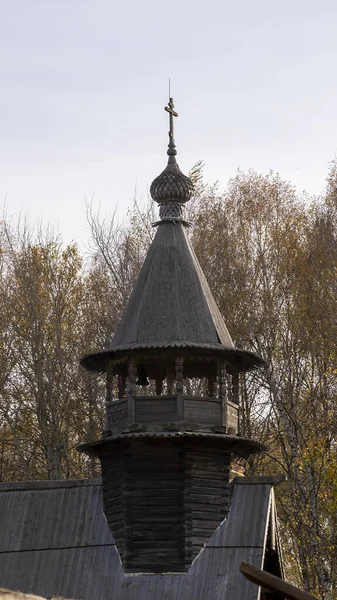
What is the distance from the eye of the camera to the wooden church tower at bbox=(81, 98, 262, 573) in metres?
19.8

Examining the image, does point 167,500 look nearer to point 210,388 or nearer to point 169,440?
point 169,440

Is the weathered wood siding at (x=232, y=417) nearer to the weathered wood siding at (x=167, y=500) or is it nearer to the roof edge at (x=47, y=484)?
the weathered wood siding at (x=167, y=500)

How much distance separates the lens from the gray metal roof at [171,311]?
20578 mm

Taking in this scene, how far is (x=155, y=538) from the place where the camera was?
779 inches

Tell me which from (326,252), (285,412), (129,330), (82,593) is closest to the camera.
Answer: (82,593)

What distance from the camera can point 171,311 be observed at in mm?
20984

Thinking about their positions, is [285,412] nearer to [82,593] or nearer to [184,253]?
[184,253]

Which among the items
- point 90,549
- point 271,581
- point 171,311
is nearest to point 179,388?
point 171,311

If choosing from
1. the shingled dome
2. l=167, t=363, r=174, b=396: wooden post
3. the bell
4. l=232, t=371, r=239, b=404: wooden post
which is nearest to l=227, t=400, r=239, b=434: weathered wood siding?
l=232, t=371, r=239, b=404: wooden post

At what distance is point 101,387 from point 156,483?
13.8 meters

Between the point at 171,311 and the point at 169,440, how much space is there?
2.46 m

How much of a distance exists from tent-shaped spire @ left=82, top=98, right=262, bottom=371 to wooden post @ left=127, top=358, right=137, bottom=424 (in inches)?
13.4

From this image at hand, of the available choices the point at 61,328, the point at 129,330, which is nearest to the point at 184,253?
the point at 129,330

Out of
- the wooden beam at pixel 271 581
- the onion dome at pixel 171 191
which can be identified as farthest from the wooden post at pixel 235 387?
the wooden beam at pixel 271 581
